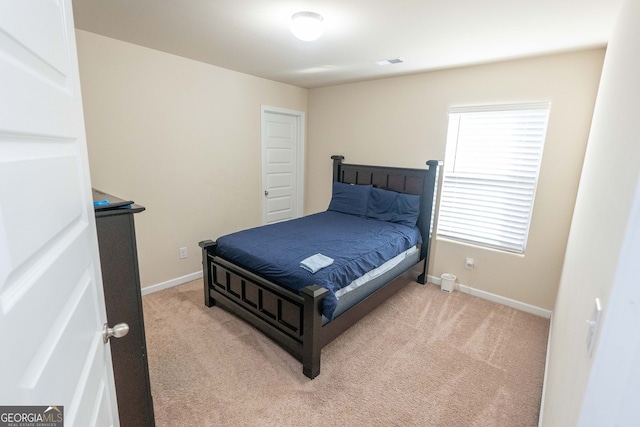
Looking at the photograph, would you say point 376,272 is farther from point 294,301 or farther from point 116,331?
point 116,331

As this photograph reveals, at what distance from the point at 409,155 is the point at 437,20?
1.71 m

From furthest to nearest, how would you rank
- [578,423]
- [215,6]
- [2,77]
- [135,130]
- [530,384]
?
[135,130]
[530,384]
[215,6]
[578,423]
[2,77]

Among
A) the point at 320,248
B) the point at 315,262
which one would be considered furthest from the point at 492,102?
the point at 315,262

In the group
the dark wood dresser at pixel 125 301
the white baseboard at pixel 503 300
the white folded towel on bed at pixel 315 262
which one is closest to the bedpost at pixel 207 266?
the white folded towel on bed at pixel 315 262

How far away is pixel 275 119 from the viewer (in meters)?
4.22

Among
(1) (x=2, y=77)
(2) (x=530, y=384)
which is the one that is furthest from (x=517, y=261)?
(1) (x=2, y=77)

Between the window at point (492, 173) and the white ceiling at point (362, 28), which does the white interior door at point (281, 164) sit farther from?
the window at point (492, 173)

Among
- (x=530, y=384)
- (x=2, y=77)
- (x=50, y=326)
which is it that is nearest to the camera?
(x=2, y=77)

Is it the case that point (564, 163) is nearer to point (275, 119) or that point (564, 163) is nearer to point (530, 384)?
point (530, 384)

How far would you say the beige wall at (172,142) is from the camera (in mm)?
2686

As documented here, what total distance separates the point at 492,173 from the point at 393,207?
109 centimetres

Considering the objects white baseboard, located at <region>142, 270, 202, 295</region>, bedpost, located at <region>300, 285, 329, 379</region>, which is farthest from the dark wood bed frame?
white baseboard, located at <region>142, 270, 202, 295</region>

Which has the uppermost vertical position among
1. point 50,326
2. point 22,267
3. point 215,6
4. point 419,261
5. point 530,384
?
point 215,6

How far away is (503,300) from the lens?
316 centimetres
